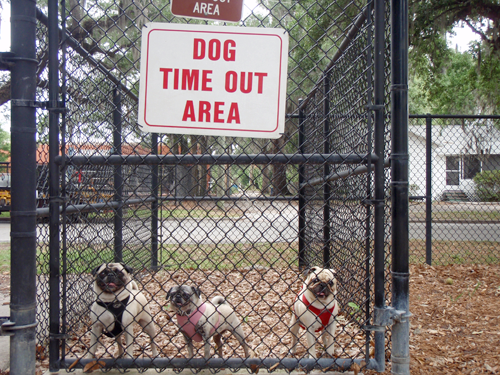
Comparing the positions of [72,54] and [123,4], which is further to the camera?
[123,4]

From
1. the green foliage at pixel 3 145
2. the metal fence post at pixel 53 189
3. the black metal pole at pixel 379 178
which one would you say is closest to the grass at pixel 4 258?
the metal fence post at pixel 53 189

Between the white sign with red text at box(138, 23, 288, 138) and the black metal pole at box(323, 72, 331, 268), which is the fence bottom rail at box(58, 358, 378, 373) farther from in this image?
the black metal pole at box(323, 72, 331, 268)

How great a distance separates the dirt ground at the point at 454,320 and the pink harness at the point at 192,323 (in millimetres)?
709

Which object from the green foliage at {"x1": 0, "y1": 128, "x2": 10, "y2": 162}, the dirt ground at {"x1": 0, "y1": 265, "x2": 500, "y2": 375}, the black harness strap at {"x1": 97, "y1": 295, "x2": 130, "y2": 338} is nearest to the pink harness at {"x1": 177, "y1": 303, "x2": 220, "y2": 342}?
the black harness strap at {"x1": 97, "y1": 295, "x2": 130, "y2": 338}

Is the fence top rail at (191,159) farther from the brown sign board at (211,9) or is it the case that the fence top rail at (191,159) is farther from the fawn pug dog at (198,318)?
the fawn pug dog at (198,318)

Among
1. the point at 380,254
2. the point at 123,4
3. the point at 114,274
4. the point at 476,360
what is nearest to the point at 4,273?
the point at 114,274

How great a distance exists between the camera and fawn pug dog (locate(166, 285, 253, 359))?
8.87 ft

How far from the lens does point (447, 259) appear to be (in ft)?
23.2

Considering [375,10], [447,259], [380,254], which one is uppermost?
[375,10]

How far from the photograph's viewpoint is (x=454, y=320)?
3801 millimetres

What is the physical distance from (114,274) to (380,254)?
6.04ft

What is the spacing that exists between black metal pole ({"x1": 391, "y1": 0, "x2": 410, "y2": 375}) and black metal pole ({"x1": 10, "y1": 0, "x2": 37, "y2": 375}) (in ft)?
6.67

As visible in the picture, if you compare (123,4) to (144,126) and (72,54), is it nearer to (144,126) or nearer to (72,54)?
(72,54)

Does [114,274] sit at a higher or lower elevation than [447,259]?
higher
